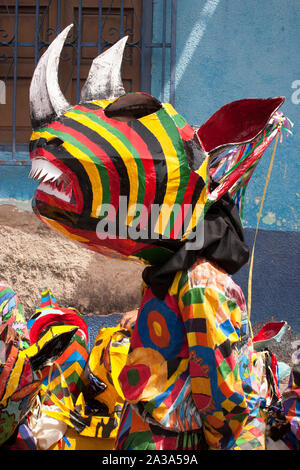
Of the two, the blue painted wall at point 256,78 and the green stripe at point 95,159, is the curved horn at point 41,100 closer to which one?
the green stripe at point 95,159

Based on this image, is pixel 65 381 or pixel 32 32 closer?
pixel 65 381

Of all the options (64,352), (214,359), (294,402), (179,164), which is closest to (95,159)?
(179,164)

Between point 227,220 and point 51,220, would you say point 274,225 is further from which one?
point 51,220

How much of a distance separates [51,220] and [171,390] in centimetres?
61

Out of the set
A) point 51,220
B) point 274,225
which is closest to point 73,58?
point 274,225

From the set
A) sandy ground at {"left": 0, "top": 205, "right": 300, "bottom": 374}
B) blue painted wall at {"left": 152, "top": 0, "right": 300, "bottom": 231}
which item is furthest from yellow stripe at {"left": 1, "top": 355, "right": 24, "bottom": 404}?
blue painted wall at {"left": 152, "top": 0, "right": 300, "bottom": 231}

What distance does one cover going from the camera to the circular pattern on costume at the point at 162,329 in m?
1.67

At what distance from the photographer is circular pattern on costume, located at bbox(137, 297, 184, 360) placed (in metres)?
1.67

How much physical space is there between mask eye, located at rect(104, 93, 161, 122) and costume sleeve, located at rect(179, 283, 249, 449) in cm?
51

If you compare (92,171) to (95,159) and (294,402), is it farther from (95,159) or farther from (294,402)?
(294,402)

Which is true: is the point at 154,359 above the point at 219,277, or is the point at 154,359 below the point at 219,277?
below
